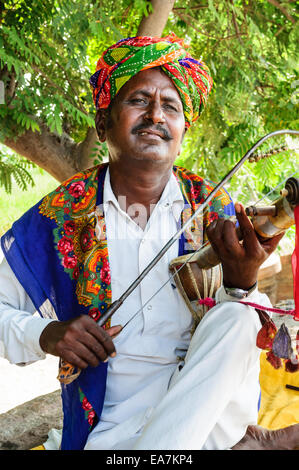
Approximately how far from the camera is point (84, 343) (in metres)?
1.81

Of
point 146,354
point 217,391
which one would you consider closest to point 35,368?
point 146,354

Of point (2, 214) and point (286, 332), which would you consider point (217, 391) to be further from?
point (2, 214)

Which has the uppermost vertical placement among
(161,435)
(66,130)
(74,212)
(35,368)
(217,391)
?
(66,130)

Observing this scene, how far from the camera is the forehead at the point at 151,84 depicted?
237cm

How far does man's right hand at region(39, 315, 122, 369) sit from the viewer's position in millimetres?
1798

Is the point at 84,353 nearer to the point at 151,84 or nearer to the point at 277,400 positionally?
the point at 151,84

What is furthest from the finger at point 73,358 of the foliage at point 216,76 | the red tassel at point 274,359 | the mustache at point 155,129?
the foliage at point 216,76

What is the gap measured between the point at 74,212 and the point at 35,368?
2172 millimetres

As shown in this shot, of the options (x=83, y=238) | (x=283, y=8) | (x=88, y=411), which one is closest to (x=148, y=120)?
(x=83, y=238)

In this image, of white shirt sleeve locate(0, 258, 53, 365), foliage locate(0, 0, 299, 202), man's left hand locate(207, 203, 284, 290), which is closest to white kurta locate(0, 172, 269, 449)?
white shirt sleeve locate(0, 258, 53, 365)

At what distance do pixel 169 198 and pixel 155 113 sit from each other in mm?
391

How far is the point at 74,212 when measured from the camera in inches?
93.4

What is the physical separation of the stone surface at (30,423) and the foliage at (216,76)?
5.48 feet

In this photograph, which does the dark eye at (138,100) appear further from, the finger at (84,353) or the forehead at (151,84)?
the finger at (84,353)
